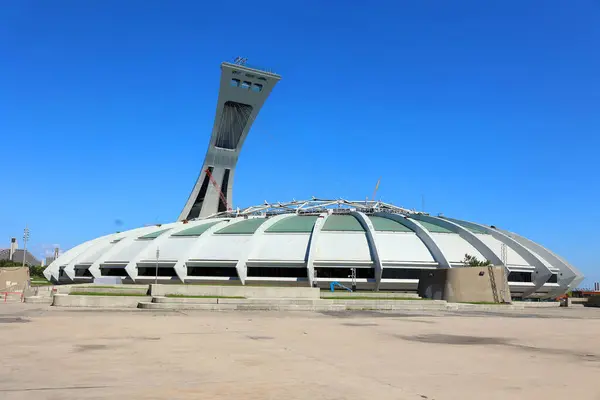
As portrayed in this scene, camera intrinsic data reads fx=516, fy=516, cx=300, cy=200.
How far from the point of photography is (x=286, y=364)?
35.7 feet

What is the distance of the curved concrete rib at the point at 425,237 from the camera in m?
57.1

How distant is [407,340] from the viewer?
633 inches

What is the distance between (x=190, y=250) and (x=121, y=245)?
39.5 feet

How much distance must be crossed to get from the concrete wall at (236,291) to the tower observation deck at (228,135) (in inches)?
2295

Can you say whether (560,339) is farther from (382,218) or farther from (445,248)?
(382,218)

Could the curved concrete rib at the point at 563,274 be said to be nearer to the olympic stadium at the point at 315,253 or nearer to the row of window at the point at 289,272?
the olympic stadium at the point at 315,253

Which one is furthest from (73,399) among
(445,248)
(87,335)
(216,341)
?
(445,248)

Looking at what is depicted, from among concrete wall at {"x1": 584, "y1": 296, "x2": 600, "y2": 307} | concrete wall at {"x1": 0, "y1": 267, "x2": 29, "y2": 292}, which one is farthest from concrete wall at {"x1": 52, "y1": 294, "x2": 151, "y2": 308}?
concrete wall at {"x1": 584, "y1": 296, "x2": 600, "y2": 307}

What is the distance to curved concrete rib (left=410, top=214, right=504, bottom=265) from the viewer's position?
60.4 metres

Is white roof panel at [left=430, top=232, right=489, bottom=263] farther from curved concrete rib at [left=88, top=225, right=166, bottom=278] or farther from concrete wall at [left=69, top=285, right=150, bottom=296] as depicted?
curved concrete rib at [left=88, top=225, right=166, bottom=278]

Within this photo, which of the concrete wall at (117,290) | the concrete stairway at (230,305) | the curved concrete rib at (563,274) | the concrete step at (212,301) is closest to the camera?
the concrete stairway at (230,305)

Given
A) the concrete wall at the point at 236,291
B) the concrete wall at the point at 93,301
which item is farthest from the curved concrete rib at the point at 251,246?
the concrete wall at the point at 93,301

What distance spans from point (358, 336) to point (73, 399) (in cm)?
1117

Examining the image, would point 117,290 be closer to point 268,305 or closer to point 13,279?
point 268,305
